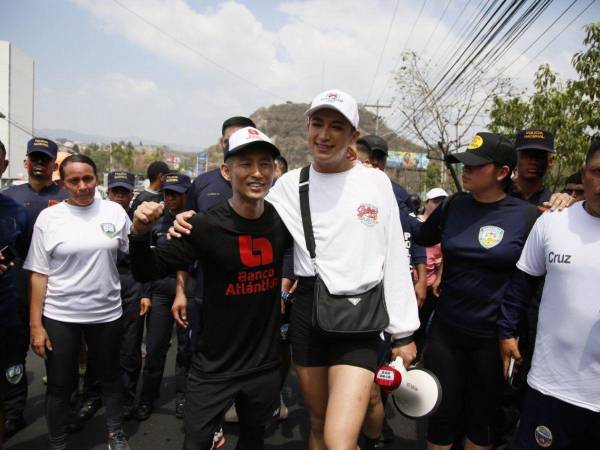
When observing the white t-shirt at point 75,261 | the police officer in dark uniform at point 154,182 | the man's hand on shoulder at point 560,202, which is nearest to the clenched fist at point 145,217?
the white t-shirt at point 75,261

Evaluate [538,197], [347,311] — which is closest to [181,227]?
[347,311]

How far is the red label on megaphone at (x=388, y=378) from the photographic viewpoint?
2.29 m

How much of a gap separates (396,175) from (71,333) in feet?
218

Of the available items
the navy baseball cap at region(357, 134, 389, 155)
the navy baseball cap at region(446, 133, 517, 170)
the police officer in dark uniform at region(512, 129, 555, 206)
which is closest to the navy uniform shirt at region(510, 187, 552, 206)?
the police officer in dark uniform at region(512, 129, 555, 206)

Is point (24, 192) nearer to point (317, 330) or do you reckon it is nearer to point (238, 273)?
point (238, 273)

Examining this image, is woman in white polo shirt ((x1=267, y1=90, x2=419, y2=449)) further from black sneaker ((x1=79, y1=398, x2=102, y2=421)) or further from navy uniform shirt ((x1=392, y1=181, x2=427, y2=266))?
black sneaker ((x1=79, y1=398, x2=102, y2=421))

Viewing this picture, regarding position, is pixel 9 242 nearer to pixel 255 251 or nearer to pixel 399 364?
pixel 255 251

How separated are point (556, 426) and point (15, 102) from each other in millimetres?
70779

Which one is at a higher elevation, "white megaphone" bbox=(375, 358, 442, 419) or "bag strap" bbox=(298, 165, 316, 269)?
"bag strap" bbox=(298, 165, 316, 269)

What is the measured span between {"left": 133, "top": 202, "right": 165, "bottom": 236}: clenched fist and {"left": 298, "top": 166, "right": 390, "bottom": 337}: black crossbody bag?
2.58ft

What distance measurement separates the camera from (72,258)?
3049 mm

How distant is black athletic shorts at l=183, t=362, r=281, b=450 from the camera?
2291 mm

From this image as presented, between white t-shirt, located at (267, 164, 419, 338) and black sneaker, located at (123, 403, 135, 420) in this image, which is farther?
black sneaker, located at (123, 403, 135, 420)

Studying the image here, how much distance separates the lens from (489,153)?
2736mm
